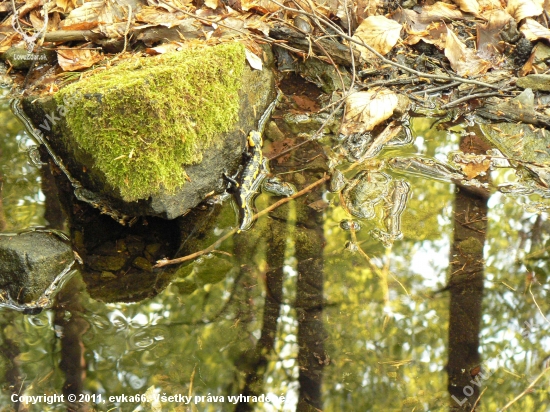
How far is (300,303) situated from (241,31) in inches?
104

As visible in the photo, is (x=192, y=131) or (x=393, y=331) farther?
(x=192, y=131)

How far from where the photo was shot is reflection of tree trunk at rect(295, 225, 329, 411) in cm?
295

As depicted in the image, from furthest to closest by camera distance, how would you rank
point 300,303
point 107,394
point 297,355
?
point 300,303
point 297,355
point 107,394

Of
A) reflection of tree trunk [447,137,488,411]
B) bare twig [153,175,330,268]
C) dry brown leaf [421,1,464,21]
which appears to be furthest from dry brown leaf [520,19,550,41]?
bare twig [153,175,330,268]

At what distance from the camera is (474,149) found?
4.38 meters

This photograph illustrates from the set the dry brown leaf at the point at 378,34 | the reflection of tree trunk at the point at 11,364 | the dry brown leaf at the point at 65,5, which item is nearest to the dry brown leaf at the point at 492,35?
the dry brown leaf at the point at 378,34

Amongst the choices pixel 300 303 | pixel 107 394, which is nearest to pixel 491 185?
pixel 300 303

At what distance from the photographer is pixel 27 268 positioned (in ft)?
10.4

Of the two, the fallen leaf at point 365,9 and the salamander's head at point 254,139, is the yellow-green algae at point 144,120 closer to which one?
the salamander's head at point 254,139

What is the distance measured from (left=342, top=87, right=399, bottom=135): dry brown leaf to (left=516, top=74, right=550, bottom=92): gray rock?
1.15m

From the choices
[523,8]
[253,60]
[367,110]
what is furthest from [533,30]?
[253,60]

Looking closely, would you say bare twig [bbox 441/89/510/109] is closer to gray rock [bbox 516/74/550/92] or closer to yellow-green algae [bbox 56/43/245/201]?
gray rock [bbox 516/74/550/92]

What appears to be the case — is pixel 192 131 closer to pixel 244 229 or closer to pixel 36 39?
pixel 244 229

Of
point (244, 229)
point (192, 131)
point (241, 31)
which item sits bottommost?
point (244, 229)
